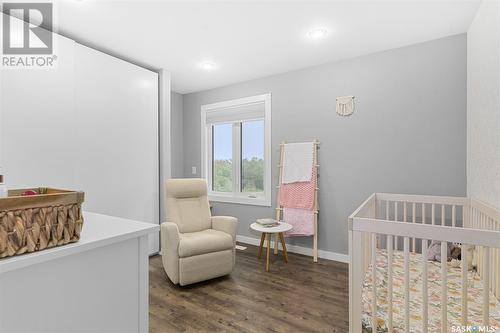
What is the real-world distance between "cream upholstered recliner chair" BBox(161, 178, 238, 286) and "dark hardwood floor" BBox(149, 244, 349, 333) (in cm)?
16

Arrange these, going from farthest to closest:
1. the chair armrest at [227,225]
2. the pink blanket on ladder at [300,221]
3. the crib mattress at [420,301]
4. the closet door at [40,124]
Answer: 1. the pink blanket on ladder at [300,221]
2. the chair armrest at [227,225]
3. the closet door at [40,124]
4. the crib mattress at [420,301]

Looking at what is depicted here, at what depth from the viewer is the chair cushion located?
2.53m

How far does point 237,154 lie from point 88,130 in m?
2.09

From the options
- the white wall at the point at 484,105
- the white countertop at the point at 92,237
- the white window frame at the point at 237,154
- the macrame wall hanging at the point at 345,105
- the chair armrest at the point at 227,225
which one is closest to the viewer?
the white countertop at the point at 92,237

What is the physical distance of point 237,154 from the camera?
4.25 meters

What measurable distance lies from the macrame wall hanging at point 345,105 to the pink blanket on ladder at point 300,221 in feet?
4.10

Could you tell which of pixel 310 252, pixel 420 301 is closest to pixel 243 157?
pixel 310 252

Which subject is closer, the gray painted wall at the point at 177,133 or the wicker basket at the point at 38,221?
the wicker basket at the point at 38,221

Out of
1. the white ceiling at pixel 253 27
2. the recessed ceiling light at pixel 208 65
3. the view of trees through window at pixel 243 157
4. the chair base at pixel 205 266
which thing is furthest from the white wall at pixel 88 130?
the view of trees through window at pixel 243 157

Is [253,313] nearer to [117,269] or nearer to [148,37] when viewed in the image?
[117,269]

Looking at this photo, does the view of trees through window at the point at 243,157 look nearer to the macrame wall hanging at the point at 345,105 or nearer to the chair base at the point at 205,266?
the macrame wall hanging at the point at 345,105

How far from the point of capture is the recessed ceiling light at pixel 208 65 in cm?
332

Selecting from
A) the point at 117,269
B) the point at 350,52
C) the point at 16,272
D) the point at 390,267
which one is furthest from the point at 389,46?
the point at 16,272

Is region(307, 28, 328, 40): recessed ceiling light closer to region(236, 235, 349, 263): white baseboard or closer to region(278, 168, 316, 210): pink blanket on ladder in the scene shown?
region(278, 168, 316, 210): pink blanket on ladder
